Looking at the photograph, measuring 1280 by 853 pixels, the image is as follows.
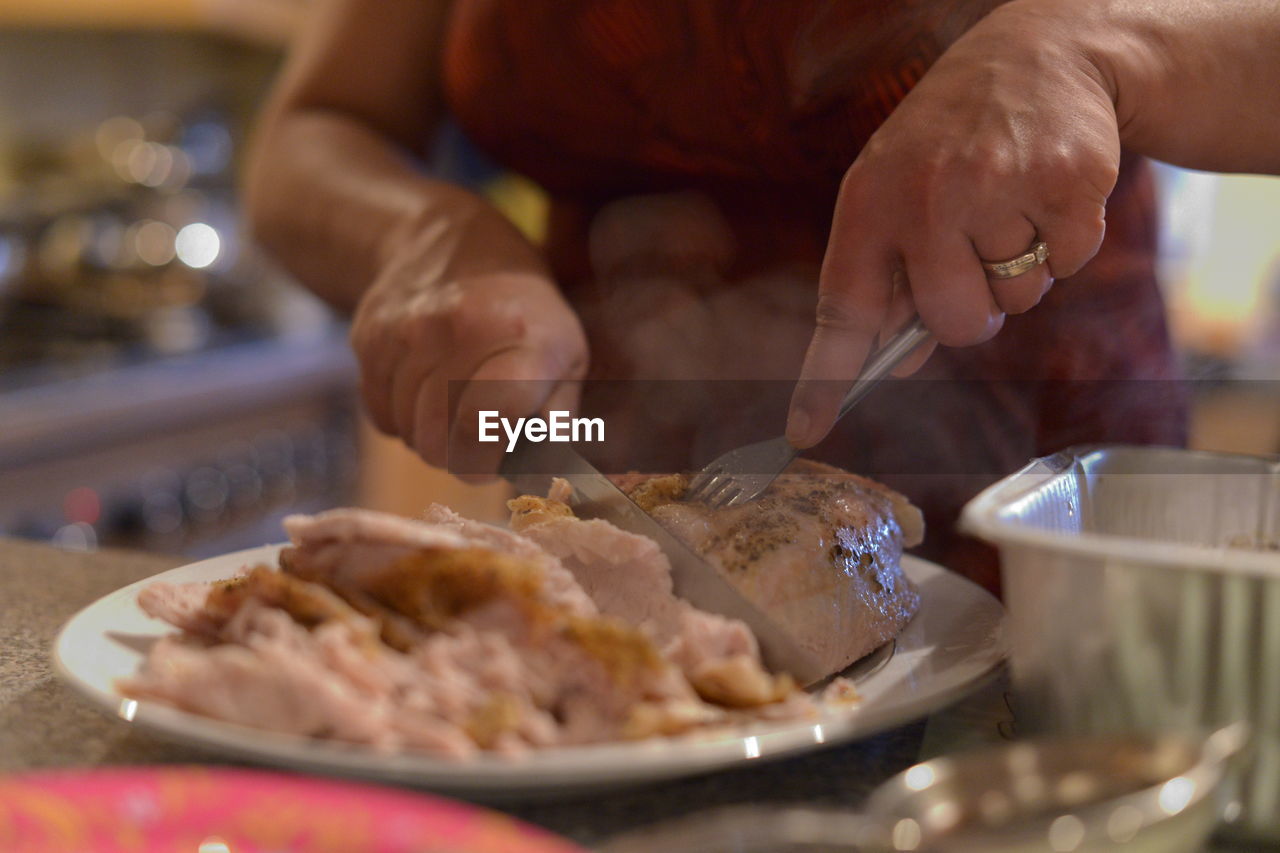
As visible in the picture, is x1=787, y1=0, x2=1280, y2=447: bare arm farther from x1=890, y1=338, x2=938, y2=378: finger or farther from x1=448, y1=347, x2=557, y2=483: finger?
x1=448, y1=347, x2=557, y2=483: finger

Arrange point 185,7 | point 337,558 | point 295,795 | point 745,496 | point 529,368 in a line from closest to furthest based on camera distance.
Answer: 1. point 295,795
2. point 337,558
3. point 745,496
4. point 529,368
5. point 185,7

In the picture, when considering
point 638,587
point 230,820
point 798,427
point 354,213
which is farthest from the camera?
Answer: point 354,213

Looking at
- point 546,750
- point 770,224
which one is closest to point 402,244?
point 770,224

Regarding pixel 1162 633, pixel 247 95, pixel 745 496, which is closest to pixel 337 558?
pixel 745 496

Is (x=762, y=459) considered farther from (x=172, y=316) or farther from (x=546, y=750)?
(x=172, y=316)

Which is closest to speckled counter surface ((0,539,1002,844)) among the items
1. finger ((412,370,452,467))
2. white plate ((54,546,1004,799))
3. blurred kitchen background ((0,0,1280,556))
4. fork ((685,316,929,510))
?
white plate ((54,546,1004,799))

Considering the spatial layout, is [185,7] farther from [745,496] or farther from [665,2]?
[745,496]
